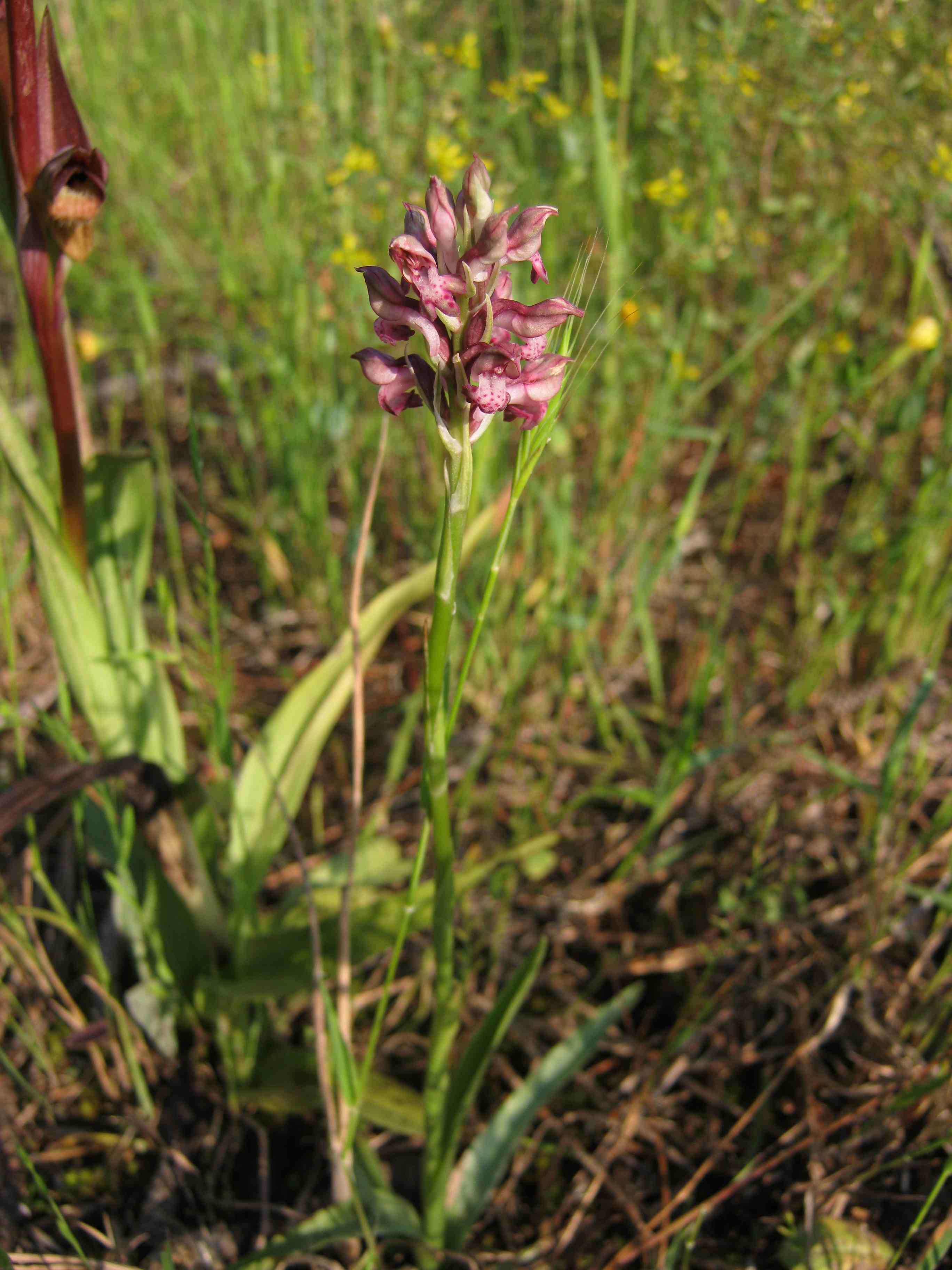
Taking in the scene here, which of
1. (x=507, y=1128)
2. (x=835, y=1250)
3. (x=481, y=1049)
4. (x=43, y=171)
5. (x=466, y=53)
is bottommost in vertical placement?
(x=835, y=1250)

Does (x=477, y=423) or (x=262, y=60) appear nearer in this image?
(x=477, y=423)

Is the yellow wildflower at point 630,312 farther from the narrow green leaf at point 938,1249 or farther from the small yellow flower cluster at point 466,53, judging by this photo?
the narrow green leaf at point 938,1249

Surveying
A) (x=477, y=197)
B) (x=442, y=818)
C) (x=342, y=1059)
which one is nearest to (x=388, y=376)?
(x=477, y=197)

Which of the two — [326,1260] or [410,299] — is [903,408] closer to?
[410,299]

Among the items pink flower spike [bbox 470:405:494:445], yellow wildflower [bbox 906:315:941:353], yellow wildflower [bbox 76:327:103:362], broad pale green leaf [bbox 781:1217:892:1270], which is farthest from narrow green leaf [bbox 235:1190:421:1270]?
yellow wildflower [bbox 76:327:103:362]

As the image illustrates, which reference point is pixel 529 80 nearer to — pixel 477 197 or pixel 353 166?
pixel 353 166

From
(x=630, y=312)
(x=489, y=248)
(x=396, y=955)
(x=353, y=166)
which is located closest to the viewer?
(x=489, y=248)

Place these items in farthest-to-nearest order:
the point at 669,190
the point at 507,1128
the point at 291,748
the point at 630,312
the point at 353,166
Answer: the point at 669,190 → the point at 353,166 → the point at 630,312 → the point at 291,748 → the point at 507,1128

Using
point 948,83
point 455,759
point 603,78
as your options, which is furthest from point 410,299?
point 603,78

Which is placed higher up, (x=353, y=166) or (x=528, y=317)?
(x=353, y=166)
